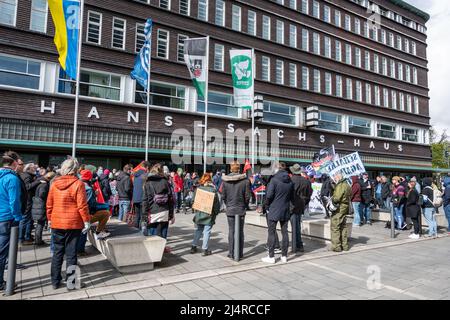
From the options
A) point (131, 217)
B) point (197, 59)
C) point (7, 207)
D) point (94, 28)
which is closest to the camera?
point (7, 207)

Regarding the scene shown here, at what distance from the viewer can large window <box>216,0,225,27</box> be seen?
22.0 m

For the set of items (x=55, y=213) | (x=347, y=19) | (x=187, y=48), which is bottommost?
(x=55, y=213)

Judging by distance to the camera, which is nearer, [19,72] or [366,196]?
[366,196]

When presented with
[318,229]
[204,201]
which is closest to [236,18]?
[318,229]

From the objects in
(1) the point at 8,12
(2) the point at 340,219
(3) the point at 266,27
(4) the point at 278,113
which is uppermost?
(3) the point at 266,27

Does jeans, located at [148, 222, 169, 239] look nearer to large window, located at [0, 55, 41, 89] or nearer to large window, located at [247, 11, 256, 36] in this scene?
large window, located at [0, 55, 41, 89]

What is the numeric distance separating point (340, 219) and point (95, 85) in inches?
579

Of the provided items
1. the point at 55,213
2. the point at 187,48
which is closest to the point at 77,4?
the point at 187,48

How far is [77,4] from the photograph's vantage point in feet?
30.5

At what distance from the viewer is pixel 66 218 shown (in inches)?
187

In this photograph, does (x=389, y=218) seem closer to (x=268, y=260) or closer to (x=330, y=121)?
(x=268, y=260)

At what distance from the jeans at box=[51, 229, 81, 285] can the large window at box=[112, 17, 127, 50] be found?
15.6m
